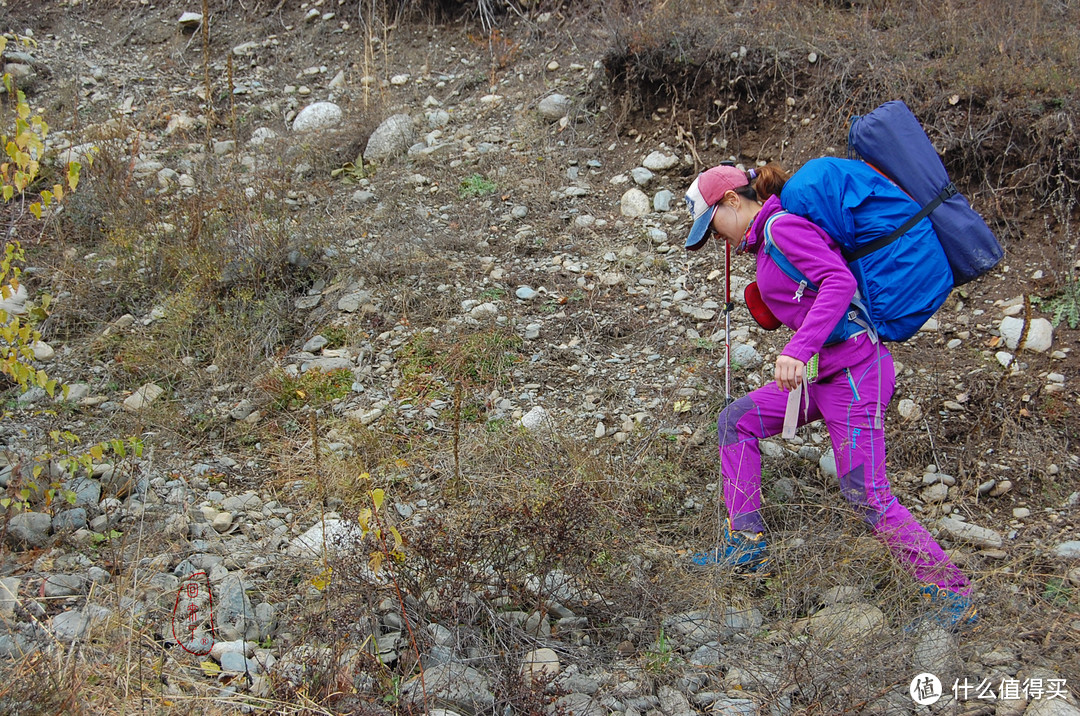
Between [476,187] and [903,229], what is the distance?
11.3ft

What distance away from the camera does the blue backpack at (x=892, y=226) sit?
2.60m

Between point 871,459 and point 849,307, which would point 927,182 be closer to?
point 849,307

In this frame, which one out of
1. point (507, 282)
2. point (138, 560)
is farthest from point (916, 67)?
point (138, 560)

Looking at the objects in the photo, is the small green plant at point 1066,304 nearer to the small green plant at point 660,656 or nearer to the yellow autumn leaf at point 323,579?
the small green plant at point 660,656

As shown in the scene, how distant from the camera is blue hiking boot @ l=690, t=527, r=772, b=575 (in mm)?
2895

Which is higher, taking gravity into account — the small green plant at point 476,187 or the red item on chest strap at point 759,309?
the red item on chest strap at point 759,309

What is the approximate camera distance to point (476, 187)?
5574 millimetres

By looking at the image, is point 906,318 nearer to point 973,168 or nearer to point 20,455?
point 973,168

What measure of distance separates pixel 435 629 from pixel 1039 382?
293 cm

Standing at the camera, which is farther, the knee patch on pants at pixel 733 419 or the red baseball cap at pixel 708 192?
the knee patch on pants at pixel 733 419

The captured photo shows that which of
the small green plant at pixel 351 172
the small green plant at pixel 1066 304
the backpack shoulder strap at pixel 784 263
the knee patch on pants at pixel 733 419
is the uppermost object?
the backpack shoulder strap at pixel 784 263

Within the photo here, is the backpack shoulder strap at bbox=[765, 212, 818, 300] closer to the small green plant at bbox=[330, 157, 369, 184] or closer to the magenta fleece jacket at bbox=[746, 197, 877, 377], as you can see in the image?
the magenta fleece jacket at bbox=[746, 197, 877, 377]

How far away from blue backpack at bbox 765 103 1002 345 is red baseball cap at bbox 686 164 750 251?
0.62 feet

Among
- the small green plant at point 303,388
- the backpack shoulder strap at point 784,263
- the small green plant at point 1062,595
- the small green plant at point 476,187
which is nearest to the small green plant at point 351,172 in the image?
the small green plant at point 476,187
